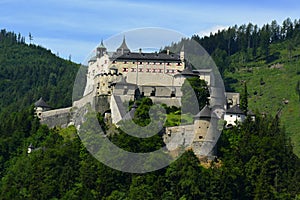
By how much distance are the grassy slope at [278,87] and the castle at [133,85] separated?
2589 cm

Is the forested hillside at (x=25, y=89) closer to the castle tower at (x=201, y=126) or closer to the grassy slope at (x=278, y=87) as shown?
the castle tower at (x=201, y=126)

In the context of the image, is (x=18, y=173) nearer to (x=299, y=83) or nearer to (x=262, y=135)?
(x=262, y=135)

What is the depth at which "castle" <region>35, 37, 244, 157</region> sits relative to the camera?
69500 millimetres

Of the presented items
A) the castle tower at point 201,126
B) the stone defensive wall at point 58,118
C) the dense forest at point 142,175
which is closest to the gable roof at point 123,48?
the stone defensive wall at point 58,118

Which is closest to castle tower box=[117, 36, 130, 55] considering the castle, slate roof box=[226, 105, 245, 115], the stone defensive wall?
the castle

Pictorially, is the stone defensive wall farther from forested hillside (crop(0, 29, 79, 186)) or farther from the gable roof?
the gable roof

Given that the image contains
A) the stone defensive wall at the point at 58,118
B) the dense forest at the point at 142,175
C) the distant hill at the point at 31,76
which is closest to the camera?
the dense forest at the point at 142,175

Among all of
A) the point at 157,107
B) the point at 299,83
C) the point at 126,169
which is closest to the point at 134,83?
the point at 157,107

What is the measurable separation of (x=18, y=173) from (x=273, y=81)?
71.2 meters

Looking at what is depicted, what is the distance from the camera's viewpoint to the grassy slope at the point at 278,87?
110 metres

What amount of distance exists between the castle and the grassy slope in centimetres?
2589

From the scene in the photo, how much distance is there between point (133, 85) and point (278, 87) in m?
58.0

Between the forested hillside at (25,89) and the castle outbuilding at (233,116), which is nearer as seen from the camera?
the castle outbuilding at (233,116)

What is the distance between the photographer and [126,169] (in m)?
59.8
